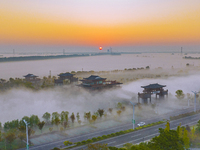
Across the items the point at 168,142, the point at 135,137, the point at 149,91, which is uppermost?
the point at 149,91

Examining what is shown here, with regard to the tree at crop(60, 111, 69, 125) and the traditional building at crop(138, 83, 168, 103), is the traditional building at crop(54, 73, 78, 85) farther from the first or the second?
the tree at crop(60, 111, 69, 125)

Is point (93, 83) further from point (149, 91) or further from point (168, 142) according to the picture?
point (168, 142)

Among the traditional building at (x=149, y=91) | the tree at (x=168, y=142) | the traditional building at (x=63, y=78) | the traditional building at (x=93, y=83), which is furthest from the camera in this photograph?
the traditional building at (x=63, y=78)

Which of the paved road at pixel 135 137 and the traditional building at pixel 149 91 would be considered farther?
the traditional building at pixel 149 91

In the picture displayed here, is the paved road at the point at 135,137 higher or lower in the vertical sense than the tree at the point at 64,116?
lower

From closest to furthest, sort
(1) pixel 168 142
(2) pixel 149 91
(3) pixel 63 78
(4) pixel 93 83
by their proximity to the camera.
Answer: (1) pixel 168 142 < (2) pixel 149 91 < (4) pixel 93 83 < (3) pixel 63 78

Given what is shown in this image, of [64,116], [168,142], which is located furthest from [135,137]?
[64,116]

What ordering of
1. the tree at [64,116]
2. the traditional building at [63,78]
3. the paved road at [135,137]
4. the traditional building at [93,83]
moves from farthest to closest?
the traditional building at [63,78], the traditional building at [93,83], the tree at [64,116], the paved road at [135,137]

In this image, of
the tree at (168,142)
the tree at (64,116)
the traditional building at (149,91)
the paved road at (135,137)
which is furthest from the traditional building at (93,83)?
the tree at (168,142)

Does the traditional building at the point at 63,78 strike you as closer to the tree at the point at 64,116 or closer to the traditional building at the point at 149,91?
the traditional building at the point at 149,91

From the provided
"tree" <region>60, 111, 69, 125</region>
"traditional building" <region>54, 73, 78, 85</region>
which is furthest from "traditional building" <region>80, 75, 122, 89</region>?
"tree" <region>60, 111, 69, 125</region>

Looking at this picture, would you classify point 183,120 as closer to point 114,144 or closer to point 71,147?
point 114,144
